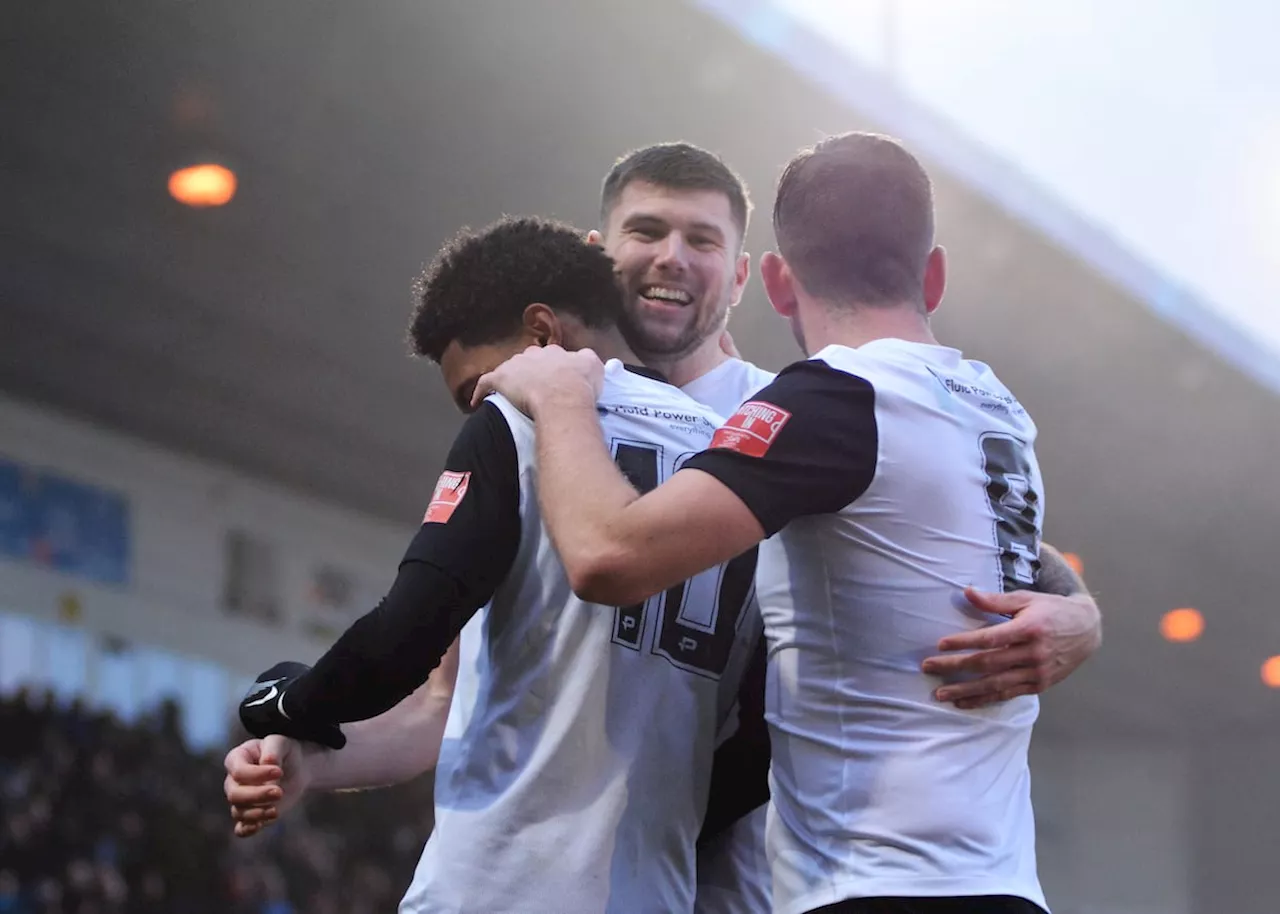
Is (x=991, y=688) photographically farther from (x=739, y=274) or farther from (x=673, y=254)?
(x=739, y=274)

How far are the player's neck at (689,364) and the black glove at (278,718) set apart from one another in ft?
4.01

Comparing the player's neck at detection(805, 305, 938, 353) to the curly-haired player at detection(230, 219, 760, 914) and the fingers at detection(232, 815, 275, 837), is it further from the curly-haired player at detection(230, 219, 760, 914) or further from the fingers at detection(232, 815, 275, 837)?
the fingers at detection(232, 815, 275, 837)

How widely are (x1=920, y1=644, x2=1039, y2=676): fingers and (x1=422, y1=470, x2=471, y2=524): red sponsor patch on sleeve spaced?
63 centimetres

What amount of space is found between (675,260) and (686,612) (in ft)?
4.01

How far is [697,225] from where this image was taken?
323cm

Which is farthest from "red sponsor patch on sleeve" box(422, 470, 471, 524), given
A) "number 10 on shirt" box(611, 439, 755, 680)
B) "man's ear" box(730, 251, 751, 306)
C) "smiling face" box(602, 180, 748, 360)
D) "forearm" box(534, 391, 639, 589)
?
"man's ear" box(730, 251, 751, 306)

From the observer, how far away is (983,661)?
1.83m

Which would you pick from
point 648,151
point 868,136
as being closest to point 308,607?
point 648,151

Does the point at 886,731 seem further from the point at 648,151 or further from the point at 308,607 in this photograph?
the point at 308,607

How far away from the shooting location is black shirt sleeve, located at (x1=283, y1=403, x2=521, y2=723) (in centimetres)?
189

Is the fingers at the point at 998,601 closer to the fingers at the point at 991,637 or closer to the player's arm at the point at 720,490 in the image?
the fingers at the point at 991,637

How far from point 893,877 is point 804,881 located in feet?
0.41

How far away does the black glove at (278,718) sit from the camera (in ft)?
6.59

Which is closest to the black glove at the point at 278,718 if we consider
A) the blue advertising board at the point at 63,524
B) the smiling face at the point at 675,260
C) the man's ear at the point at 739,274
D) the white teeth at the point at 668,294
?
the smiling face at the point at 675,260
